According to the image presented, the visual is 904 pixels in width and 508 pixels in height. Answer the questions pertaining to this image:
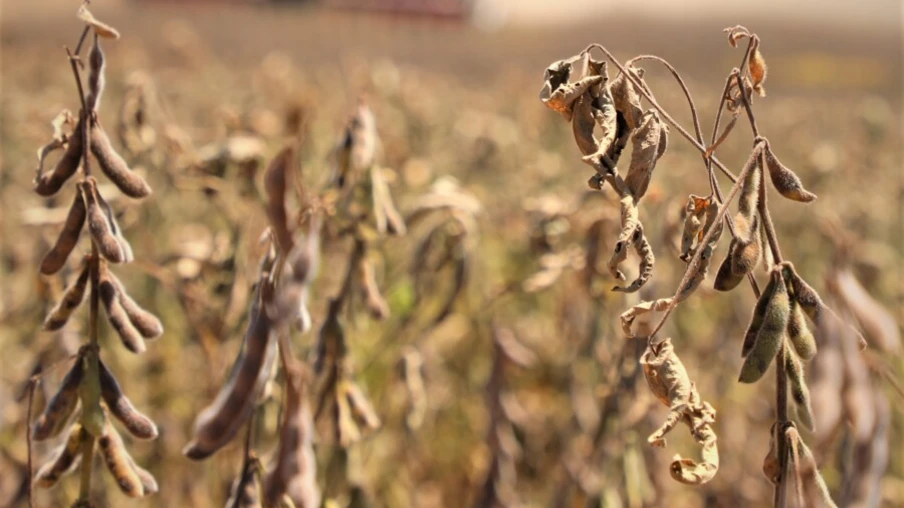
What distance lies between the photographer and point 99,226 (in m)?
0.93

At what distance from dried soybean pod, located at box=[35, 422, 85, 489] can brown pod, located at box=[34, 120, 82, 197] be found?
0.86 ft

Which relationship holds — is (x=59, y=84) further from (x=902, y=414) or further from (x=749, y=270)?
(x=749, y=270)

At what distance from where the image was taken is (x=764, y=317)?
2.61 feet

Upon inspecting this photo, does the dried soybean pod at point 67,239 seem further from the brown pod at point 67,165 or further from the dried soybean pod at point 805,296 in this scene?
the dried soybean pod at point 805,296

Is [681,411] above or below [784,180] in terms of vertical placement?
below

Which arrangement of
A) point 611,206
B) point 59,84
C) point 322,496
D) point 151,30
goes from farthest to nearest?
point 151,30 < point 59,84 < point 611,206 < point 322,496

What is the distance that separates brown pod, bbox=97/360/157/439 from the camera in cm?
99

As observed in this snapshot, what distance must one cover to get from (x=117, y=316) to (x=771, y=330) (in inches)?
26.4

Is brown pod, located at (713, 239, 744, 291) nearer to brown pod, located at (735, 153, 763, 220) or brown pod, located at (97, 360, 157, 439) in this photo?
brown pod, located at (735, 153, 763, 220)

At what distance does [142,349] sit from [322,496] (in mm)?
502

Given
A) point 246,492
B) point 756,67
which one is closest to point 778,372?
point 756,67

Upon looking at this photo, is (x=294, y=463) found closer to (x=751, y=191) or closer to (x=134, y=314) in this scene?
(x=134, y=314)

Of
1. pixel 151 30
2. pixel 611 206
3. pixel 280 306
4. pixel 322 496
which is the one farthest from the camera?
pixel 151 30

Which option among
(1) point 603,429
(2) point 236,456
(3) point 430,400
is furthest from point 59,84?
(1) point 603,429
